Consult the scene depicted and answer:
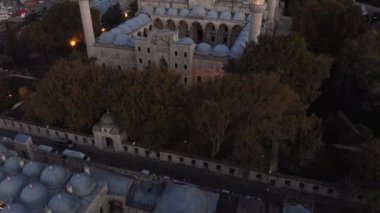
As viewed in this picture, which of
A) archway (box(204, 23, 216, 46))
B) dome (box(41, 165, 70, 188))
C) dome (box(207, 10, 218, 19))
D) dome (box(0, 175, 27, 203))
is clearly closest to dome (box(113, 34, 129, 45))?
archway (box(204, 23, 216, 46))

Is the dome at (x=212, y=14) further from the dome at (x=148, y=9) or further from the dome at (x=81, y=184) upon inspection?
the dome at (x=81, y=184)

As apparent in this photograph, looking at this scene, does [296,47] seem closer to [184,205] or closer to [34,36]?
[184,205]

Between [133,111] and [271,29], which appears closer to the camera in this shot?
[133,111]

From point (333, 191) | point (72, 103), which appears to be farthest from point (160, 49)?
point (333, 191)

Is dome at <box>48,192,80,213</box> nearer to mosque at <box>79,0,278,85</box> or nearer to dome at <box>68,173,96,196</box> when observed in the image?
dome at <box>68,173,96,196</box>

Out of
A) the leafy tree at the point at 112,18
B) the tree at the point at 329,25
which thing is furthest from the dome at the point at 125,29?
the tree at the point at 329,25
